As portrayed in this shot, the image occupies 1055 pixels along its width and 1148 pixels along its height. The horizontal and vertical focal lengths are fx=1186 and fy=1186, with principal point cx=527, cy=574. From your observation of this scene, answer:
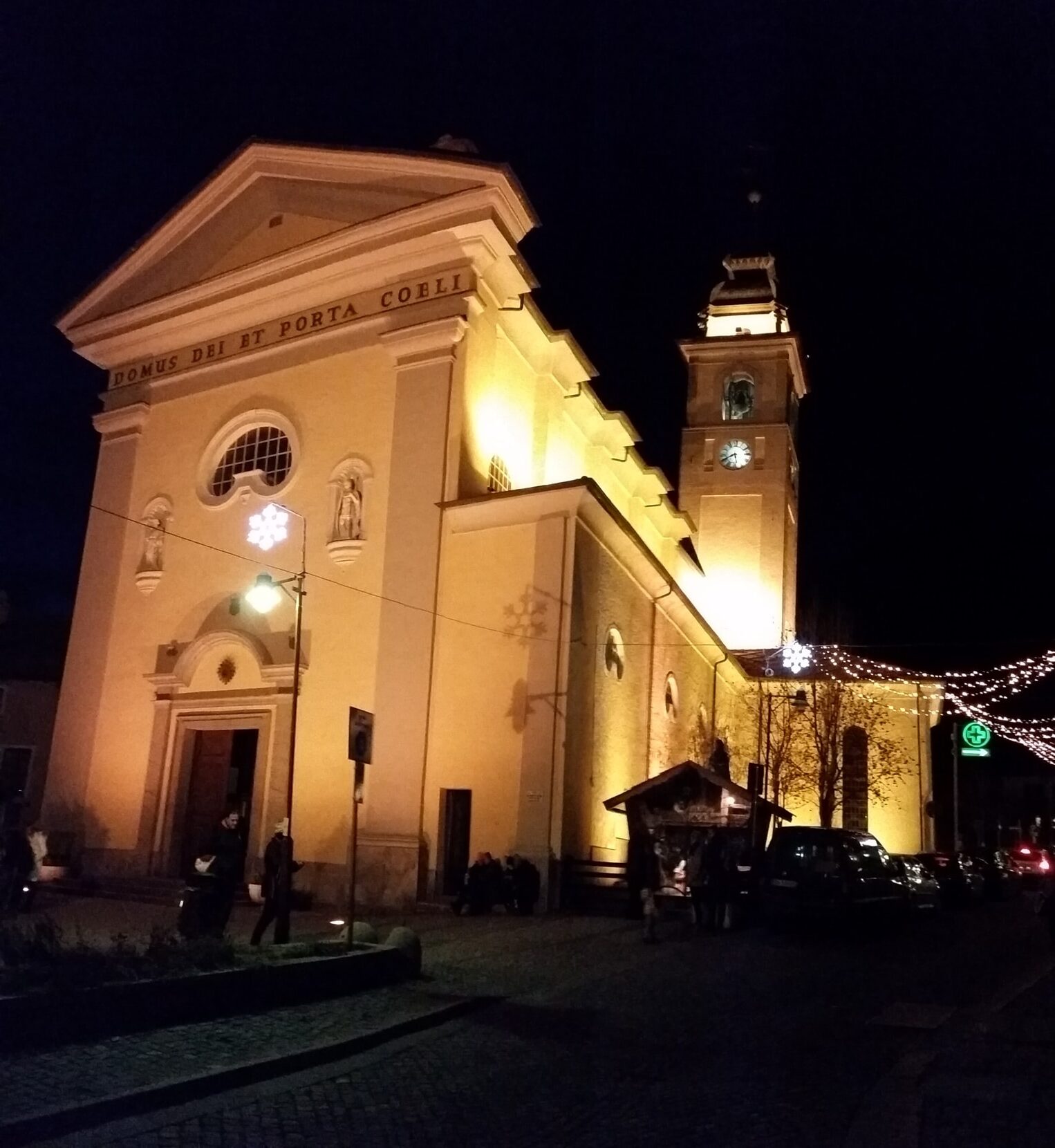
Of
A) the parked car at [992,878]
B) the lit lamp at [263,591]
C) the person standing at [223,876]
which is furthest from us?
the parked car at [992,878]

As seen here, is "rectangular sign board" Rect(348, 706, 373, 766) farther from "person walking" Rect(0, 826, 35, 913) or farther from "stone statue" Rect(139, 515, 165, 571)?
"stone statue" Rect(139, 515, 165, 571)

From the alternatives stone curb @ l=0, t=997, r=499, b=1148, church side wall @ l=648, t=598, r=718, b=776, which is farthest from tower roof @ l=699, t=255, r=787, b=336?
stone curb @ l=0, t=997, r=499, b=1148

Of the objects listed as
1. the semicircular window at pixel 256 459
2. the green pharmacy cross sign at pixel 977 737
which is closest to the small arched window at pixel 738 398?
the green pharmacy cross sign at pixel 977 737

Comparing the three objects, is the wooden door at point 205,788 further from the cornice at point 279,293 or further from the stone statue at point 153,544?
the cornice at point 279,293

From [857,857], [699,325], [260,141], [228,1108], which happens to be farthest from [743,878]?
[699,325]

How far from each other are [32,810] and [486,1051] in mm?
24206

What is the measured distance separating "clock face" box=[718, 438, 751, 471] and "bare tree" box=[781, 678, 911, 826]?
9.26m

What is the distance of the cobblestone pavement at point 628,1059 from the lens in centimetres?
698

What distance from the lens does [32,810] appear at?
30141 mm

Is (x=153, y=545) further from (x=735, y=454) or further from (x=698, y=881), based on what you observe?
(x=735, y=454)

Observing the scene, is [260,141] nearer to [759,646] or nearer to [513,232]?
[513,232]

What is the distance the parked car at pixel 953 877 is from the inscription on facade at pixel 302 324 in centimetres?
1637

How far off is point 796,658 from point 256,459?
20.4m

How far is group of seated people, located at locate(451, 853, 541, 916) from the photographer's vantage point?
19.4m
